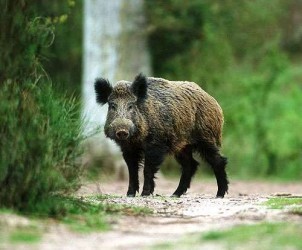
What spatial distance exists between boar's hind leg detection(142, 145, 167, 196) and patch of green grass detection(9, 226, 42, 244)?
16.0ft

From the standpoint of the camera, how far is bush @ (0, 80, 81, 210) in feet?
32.8

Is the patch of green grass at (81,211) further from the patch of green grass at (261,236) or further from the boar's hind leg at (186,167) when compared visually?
the boar's hind leg at (186,167)

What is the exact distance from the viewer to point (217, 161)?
47.9ft

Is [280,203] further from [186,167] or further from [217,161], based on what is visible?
[186,167]

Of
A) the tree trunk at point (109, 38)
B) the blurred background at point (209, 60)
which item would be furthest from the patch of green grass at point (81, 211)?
the tree trunk at point (109, 38)

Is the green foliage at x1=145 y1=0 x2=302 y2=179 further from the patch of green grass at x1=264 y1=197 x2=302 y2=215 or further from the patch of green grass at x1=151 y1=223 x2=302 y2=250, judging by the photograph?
the patch of green grass at x1=151 y1=223 x2=302 y2=250

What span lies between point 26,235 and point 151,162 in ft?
17.5

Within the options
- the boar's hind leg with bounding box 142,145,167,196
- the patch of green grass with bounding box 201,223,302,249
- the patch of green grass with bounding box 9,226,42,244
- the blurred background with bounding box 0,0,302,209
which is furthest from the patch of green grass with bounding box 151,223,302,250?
the blurred background with bounding box 0,0,302,209

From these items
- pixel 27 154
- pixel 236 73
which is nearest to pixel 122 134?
pixel 27 154

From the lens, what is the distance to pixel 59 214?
10.1 m

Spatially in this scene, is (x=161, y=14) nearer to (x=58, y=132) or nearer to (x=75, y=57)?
(x=75, y=57)

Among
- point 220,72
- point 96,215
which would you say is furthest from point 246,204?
point 220,72

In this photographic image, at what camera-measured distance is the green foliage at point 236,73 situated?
1045 inches

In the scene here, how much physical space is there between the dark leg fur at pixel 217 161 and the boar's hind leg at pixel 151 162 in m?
0.85
